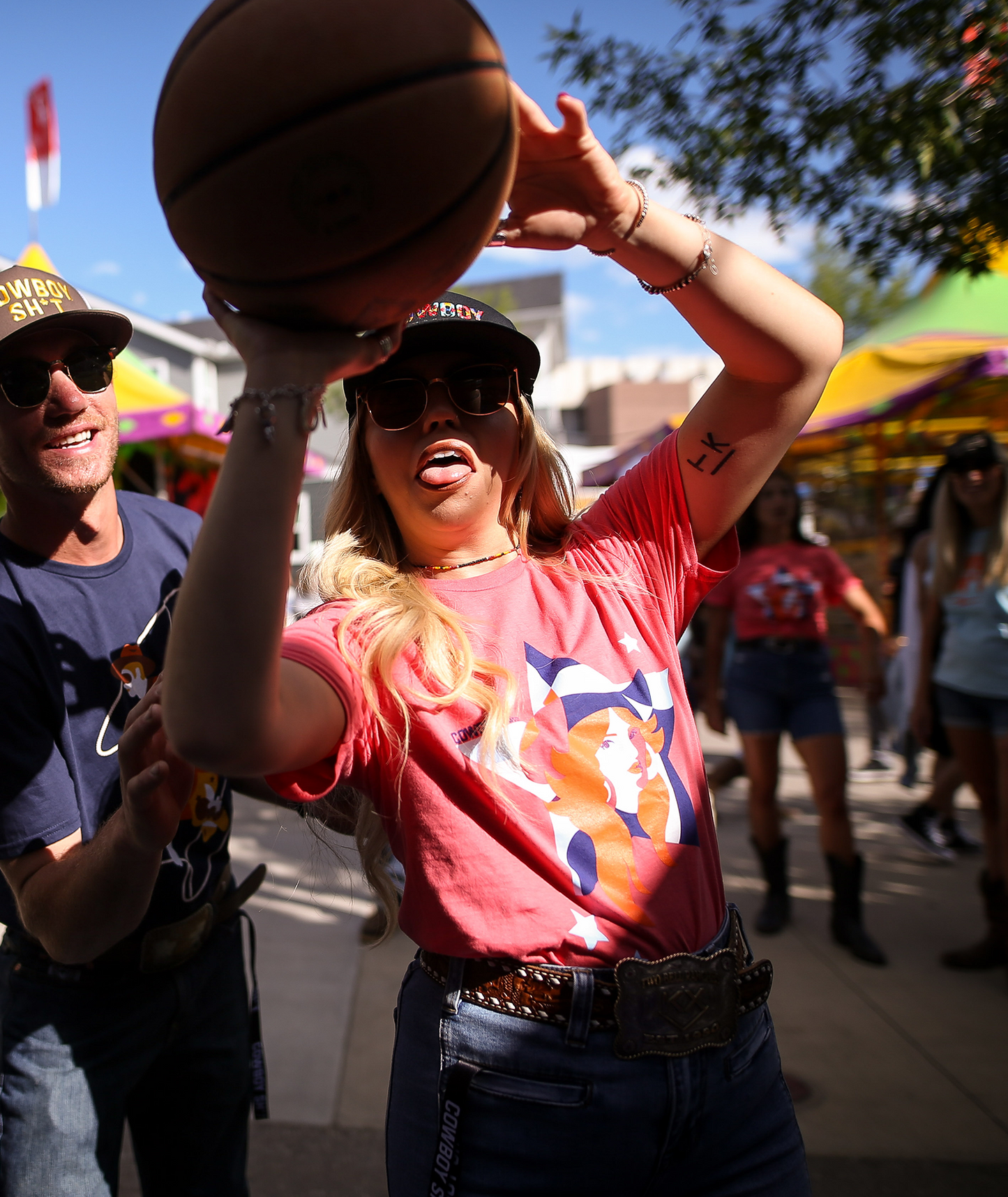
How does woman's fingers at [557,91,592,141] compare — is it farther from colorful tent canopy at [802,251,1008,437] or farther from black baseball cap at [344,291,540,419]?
colorful tent canopy at [802,251,1008,437]

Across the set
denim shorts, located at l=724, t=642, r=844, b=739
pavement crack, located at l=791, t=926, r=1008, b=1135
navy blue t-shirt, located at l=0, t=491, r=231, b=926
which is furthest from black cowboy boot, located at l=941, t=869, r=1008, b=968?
navy blue t-shirt, located at l=0, t=491, r=231, b=926

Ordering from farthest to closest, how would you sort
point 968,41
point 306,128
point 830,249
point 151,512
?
point 830,249 → point 968,41 → point 151,512 → point 306,128

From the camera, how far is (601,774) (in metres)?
1.40

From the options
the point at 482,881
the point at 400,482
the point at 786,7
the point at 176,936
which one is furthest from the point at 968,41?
the point at 176,936

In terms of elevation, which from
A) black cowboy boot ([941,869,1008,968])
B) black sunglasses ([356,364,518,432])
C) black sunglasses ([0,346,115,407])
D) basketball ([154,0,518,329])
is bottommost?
black cowboy boot ([941,869,1008,968])

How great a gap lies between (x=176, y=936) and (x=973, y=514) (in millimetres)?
3709

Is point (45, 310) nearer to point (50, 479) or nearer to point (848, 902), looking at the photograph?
point (50, 479)

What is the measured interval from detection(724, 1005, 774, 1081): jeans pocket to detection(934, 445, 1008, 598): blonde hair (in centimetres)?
313

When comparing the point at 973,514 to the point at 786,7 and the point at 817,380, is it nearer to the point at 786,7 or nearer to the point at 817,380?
the point at 786,7

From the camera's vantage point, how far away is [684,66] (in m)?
3.64

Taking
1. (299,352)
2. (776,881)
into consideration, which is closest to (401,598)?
(299,352)

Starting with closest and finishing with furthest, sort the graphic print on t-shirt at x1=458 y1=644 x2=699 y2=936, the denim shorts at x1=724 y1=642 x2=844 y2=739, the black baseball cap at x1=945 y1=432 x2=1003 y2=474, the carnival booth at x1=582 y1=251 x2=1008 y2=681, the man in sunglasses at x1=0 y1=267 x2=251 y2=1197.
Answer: the graphic print on t-shirt at x1=458 y1=644 x2=699 y2=936 < the man in sunglasses at x1=0 y1=267 x2=251 y2=1197 < the black baseball cap at x1=945 y1=432 x2=1003 y2=474 < the denim shorts at x1=724 y1=642 x2=844 y2=739 < the carnival booth at x1=582 y1=251 x2=1008 y2=681

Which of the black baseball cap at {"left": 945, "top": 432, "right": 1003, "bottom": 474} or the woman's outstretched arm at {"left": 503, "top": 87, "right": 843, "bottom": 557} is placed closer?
the woman's outstretched arm at {"left": 503, "top": 87, "right": 843, "bottom": 557}

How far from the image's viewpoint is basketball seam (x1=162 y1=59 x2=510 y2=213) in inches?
38.2
